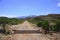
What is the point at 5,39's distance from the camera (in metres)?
28.5

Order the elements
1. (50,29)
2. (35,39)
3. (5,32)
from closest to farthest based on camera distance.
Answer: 1. (35,39)
2. (5,32)
3. (50,29)

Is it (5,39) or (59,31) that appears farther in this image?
A: (59,31)

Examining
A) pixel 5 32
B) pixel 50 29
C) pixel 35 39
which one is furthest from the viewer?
pixel 50 29

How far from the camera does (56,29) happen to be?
3550cm

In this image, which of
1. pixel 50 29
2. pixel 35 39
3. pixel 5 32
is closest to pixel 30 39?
pixel 35 39

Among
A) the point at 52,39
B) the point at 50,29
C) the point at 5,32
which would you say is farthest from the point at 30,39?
the point at 50,29

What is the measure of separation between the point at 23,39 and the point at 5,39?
2.60m

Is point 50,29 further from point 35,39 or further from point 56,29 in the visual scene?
point 35,39

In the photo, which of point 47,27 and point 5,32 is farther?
point 47,27

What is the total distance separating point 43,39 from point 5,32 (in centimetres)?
881

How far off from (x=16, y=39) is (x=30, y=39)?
2.21 metres

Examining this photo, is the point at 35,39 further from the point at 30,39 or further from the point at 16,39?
the point at 16,39

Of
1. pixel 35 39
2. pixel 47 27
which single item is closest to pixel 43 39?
pixel 35 39

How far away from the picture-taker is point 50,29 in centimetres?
3812
